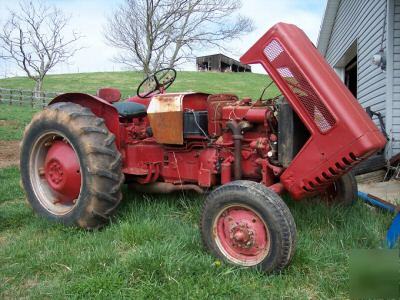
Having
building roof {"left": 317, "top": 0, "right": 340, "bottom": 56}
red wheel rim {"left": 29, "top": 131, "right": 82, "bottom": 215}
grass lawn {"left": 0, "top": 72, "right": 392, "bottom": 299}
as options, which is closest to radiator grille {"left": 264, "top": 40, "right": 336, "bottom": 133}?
grass lawn {"left": 0, "top": 72, "right": 392, "bottom": 299}

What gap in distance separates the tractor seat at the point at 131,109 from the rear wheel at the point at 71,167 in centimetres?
56

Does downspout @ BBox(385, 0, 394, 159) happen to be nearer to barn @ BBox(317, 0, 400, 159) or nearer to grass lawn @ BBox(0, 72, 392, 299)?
barn @ BBox(317, 0, 400, 159)

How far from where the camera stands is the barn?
23.7ft

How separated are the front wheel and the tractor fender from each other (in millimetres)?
1530

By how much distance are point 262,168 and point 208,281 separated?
3.85 ft

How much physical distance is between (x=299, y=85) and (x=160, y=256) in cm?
160

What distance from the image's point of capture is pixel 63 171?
13.8 ft

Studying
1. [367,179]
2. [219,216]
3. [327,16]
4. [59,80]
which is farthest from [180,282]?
[59,80]

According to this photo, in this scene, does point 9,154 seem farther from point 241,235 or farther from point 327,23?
point 327,23

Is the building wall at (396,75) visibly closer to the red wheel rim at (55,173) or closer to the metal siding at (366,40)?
the metal siding at (366,40)

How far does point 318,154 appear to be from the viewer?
326cm

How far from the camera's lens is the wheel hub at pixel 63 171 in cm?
417

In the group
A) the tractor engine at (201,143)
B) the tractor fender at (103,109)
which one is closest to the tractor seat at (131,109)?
the tractor engine at (201,143)

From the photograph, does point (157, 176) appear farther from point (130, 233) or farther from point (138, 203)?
point (130, 233)
